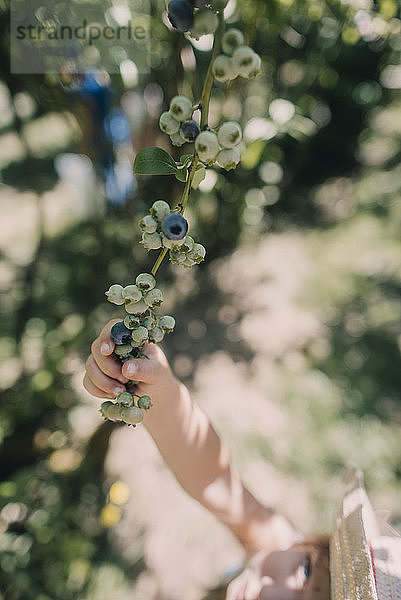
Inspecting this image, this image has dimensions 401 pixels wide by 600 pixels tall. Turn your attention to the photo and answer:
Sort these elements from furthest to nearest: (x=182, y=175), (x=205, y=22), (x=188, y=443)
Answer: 1. (x=188, y=443)
2. (x=182, y=175)
3. (x=205, y=22)

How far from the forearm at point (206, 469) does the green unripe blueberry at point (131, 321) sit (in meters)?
0.36

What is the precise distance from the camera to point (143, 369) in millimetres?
708

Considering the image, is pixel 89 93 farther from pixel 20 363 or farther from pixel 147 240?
pixel 147 240

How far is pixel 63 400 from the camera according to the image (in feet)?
6.05

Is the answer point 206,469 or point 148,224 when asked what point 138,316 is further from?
point 206,469

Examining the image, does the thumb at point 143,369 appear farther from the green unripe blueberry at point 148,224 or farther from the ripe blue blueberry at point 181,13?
the ripe blue blueberry at point 181,13

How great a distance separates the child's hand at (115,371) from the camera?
0.63m

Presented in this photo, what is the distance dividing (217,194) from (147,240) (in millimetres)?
2001

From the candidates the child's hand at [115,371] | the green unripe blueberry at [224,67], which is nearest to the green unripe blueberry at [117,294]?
the child's hand at [115,371]

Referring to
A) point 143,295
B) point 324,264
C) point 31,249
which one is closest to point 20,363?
point 31,249

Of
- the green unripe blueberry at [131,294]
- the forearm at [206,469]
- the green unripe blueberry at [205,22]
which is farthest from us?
the forearm at [206,469]

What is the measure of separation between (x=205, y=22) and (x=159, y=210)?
0.58 feet

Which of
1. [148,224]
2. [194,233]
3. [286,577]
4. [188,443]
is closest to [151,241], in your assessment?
[148,224]

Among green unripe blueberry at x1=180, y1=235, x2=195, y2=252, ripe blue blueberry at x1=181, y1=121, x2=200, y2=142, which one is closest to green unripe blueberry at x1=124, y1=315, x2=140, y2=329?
green unripe blueberry at x1=180, y1=235, x2=195, y2=252
